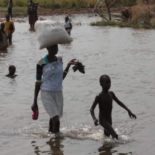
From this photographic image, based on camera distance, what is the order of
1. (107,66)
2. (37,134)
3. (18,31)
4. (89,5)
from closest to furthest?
(37,134) < (107,66) < (18,31) < (89,5)

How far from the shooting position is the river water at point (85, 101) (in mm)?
8727

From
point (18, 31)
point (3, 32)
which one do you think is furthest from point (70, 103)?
point (18, 31)

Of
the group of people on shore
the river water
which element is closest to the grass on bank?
the river water

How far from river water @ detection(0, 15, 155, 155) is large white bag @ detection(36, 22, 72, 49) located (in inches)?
63.4

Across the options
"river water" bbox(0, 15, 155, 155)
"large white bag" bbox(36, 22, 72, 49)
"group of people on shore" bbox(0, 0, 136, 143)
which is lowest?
"river water" bbox(0, 15, 155, 155)

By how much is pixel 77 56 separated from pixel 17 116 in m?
10.00

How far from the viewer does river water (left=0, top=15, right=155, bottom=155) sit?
8727 millimetres

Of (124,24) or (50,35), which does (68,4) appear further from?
(50,35)

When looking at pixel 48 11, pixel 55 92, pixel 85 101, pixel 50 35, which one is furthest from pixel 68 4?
pixel 50 35

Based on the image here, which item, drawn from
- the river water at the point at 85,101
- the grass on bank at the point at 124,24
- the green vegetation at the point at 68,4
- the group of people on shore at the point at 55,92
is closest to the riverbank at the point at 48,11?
the green vegetation at the point at 68,4

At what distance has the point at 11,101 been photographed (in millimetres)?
12477

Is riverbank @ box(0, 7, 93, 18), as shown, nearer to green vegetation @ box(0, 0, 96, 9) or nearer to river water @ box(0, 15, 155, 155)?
green vegetation @ box(0, 0, 96, 9)

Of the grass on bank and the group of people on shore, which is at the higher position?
the group of people on shore

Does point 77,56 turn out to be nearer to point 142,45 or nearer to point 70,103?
point 142,45
